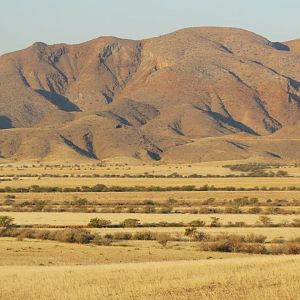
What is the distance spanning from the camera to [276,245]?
32.9 metres

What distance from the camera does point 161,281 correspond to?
21.0 metres

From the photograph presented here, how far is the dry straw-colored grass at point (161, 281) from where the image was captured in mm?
18797

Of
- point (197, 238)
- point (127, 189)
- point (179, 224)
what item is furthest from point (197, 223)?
point (127, 189)

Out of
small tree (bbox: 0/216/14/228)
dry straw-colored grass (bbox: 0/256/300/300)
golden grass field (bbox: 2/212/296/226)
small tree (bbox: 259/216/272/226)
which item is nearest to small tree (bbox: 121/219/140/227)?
golden grass field (bbox: 2/212/296/226)

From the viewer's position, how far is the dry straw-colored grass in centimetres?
1880

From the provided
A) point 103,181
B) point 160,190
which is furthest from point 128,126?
point 160,190

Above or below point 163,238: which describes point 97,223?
below

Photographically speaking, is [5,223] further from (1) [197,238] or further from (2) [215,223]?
(1) [197,238]

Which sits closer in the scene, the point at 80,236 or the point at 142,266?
the point at 142,266

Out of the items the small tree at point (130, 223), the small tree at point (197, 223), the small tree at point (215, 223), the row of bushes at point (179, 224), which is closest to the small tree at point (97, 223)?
the row of bushes at point (179, 224)

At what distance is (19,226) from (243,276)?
23965 mm

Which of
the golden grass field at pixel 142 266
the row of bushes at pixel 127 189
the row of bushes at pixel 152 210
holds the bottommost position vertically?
the row of bushes at pixel 127 189

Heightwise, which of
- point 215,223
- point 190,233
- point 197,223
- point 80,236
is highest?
point 80,236

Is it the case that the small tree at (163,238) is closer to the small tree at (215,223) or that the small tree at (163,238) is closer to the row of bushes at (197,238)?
the row of bushes at (197,238)
